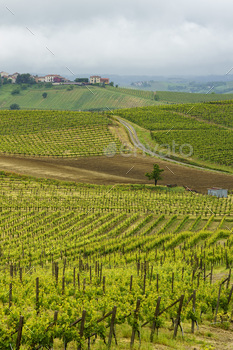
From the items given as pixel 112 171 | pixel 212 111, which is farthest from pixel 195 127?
pixel 112 171

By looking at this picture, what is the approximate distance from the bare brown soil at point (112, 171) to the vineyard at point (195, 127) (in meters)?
9.97

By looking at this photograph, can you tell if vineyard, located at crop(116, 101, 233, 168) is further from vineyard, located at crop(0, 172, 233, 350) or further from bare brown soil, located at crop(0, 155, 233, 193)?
vineyard, located at crop(0, 172, 233, 350)

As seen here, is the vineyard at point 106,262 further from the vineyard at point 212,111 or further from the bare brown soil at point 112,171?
the vineyard at point 212,111

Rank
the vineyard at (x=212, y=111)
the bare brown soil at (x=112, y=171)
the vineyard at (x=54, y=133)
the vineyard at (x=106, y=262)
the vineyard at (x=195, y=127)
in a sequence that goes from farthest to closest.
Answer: the vineyard at (x=212, y=111) < the vineyard at (x=195, y=127) < the vineyard at (x=54, y=133) < the bare brown soil at (x=112, y=171) < the vineyard at (x=106, y=262)

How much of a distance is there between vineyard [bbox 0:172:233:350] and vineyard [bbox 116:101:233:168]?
30.2 meters

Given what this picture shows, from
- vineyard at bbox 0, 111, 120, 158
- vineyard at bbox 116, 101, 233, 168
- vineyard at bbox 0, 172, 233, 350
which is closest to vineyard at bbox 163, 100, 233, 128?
vineyard at bbox 116, 101, 233, 168

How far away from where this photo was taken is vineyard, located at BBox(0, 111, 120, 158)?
95250 mm

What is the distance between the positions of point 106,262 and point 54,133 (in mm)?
77876

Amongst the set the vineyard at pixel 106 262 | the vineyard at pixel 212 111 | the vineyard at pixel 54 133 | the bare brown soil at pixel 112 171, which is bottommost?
the vineyard at pixel 106 262

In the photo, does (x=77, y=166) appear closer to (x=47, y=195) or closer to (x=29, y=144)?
(x=29, y=144)

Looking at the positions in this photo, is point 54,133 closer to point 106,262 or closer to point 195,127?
point 195,127

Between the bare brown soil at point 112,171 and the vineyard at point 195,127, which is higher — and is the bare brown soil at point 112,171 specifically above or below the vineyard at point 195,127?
below

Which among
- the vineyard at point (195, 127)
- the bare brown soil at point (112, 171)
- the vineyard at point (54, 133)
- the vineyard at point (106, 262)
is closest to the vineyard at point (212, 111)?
the vineyard at point (195, 127)

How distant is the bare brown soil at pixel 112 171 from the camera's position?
7544 cm
